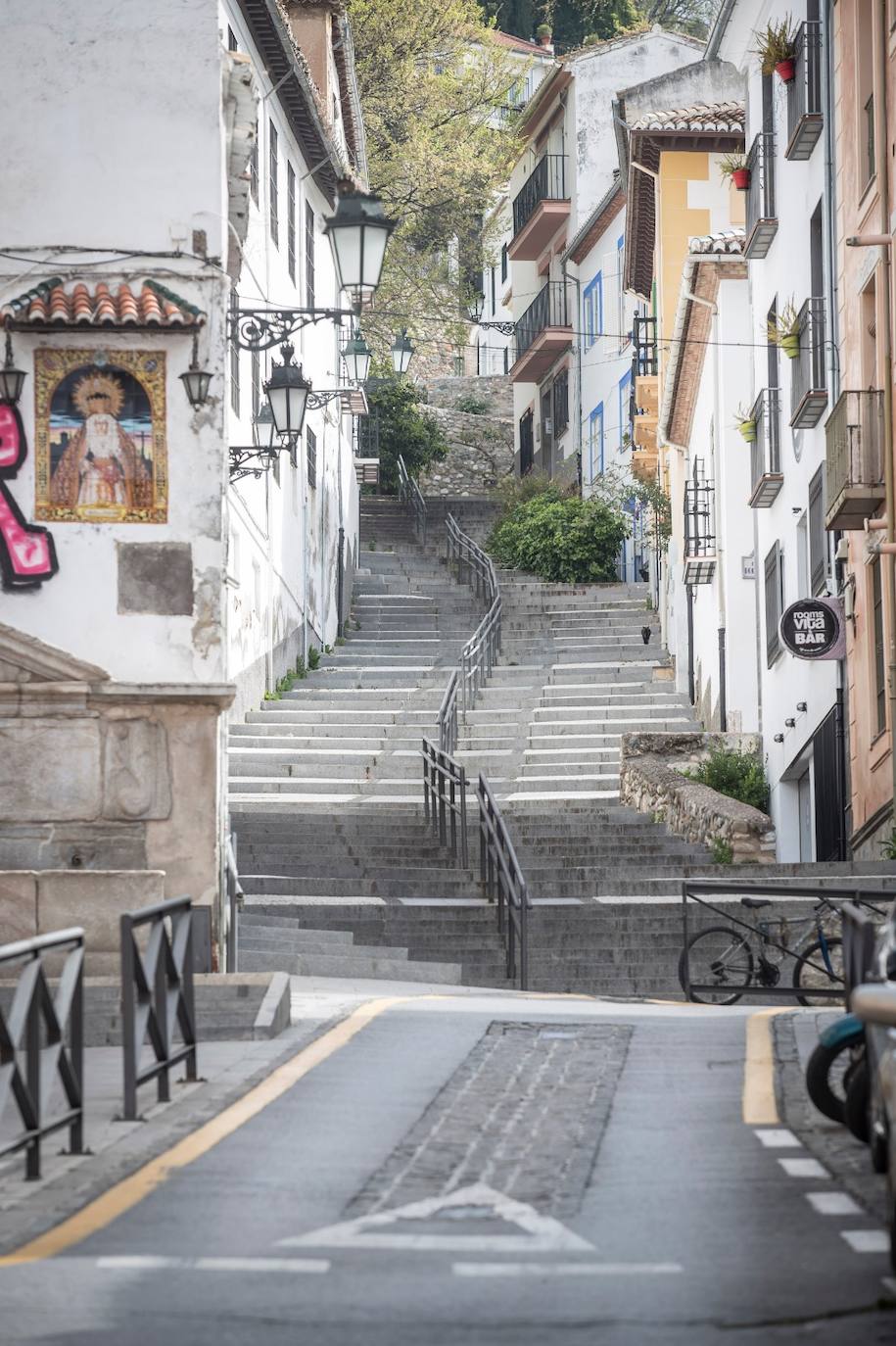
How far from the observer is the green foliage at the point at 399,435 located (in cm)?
5659

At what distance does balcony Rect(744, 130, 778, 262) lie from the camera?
2836cm

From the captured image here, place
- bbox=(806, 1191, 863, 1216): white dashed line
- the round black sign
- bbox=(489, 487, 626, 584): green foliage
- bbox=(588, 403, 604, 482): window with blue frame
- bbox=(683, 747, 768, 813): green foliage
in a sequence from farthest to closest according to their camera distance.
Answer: bbox=(588, 403, 604, 482): window with blue frame < bbox=(489, 487, 626, 584): green foliage < bbox=(683, 747, 768, 813): green foliage < the round black sign < bbox=(806, 1191, 863, 1216): white dashed line

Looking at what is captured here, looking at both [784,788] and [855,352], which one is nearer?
[855,352]

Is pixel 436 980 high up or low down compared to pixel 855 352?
down

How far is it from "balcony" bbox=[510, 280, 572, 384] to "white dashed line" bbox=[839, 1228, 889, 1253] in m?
47.5

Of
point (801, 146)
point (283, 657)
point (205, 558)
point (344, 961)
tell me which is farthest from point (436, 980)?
point (283, 657)

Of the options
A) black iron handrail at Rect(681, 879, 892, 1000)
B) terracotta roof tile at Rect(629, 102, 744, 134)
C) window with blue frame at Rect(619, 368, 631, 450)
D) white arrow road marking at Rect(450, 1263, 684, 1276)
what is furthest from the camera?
window with blue frame at Rect(619, 368, 631, 450)

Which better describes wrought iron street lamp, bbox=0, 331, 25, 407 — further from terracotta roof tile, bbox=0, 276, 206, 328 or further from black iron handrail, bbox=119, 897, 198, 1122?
black iron handrail, bbox=119, 897, 198, 1122

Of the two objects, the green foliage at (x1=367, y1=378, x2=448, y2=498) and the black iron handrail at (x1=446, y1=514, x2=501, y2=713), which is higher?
the green foliage at (x1=367, y1=378, x2=448, y2=498)

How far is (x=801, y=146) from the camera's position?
25.6 m

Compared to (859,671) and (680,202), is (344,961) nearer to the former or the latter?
(859,671)

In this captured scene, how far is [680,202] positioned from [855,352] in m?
18.1

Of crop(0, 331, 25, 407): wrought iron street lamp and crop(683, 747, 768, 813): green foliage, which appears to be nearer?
crop(0, 331, 25, 407): wrought iron street lamp

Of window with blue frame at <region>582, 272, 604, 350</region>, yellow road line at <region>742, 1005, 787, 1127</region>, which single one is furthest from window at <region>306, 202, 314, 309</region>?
yellow road line at <region>742, 1005, 787, 1127</region>
